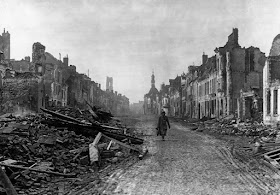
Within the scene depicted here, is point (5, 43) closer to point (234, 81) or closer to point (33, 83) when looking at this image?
point (33, 83)

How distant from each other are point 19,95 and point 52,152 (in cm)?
2238

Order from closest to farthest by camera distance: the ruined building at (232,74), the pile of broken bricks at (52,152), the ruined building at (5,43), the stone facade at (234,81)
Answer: the pile of broken bricks at (52,152) < the stone facade at (234,81) < the ruined building at (232,74) < the ruined building at (5,43)

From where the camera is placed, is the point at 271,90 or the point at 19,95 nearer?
the point at 271,90

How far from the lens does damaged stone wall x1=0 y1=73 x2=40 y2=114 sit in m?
30.2

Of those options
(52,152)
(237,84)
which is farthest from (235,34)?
(52,152)

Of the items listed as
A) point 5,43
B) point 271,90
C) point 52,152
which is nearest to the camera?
point 52,152

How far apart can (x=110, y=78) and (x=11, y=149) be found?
153784mm

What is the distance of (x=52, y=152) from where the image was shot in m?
10.5

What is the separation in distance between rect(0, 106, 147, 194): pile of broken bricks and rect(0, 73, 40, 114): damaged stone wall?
1645 centimetres

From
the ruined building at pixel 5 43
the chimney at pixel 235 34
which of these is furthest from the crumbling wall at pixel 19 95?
the ruined building at pixel 5 43

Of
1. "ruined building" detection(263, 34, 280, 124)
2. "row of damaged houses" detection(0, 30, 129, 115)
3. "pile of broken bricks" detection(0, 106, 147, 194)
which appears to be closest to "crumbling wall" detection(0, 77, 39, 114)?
"row of damaged houses" detection(0, 30, 129, 115)

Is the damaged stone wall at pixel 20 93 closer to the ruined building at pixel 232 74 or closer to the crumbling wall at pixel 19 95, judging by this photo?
the crumbling wall at pixel 19 95

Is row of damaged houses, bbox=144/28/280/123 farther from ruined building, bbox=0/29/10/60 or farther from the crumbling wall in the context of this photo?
ruined building, bbox=0/29/10/60

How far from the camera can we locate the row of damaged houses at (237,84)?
1025 inches
